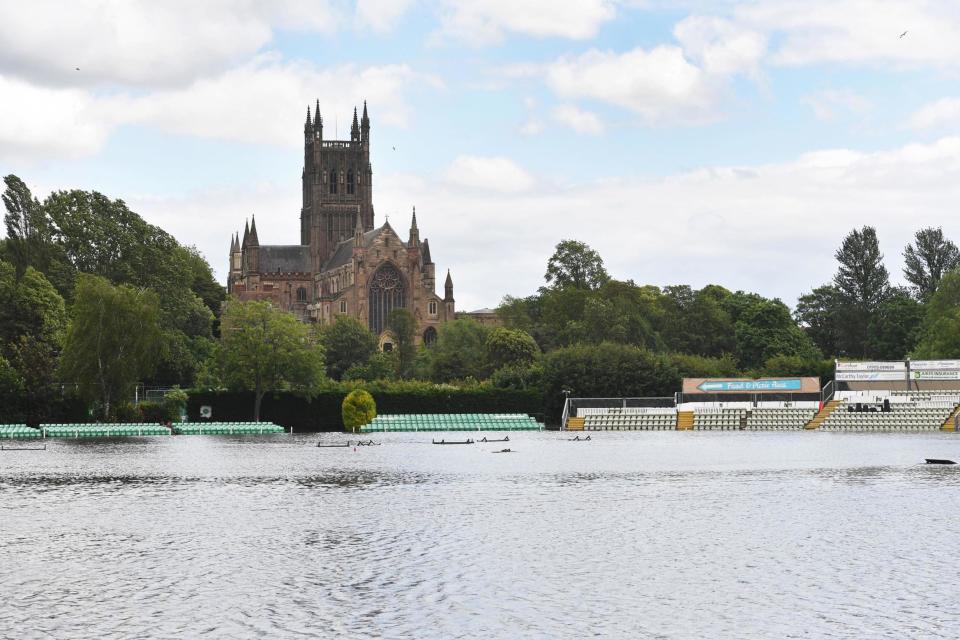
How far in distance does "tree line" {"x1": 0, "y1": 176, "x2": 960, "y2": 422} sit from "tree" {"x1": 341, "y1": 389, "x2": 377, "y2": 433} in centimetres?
660

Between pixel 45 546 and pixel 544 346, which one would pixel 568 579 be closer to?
pixel 45 546

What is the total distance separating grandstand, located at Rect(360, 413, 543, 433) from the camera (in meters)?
109

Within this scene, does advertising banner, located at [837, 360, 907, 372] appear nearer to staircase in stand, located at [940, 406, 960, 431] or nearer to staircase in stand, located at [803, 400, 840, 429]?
staircase in stand, located at [803, 400, 840, 429]

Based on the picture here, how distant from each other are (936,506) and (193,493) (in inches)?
934

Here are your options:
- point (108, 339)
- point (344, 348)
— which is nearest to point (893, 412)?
point (108, 339)

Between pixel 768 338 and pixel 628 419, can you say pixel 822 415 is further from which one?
pixel 768 338

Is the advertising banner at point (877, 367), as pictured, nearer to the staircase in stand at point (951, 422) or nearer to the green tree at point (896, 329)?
the staircase in stand at point (951, 422)

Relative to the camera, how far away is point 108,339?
9181 cm

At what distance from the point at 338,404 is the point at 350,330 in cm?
5736

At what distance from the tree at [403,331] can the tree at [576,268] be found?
20794 mm

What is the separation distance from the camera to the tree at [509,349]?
14512 cm

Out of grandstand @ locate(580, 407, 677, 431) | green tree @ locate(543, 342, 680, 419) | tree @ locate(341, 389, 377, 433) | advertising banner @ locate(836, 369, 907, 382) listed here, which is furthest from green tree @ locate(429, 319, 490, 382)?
advertising banner @ locate(836, 369, 907, 382)

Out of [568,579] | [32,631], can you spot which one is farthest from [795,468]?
[32,631]

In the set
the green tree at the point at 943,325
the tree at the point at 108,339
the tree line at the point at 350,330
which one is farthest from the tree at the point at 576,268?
the tree at the point at 108,339
